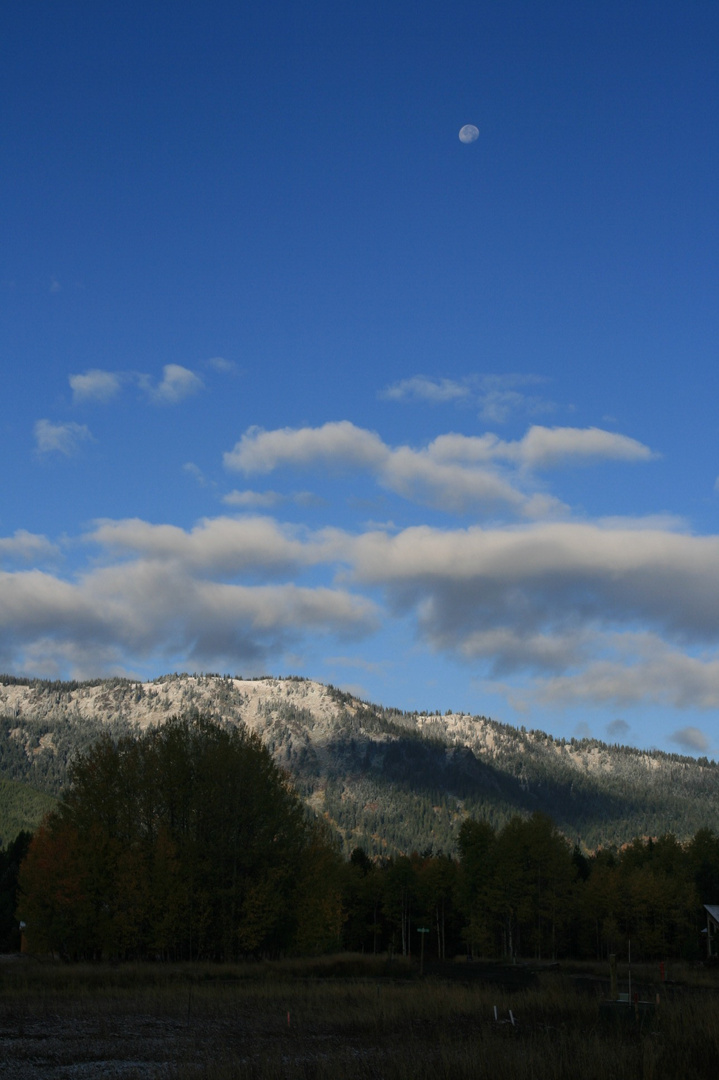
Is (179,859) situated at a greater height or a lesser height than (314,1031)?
greater

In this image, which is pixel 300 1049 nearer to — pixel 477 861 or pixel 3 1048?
pixel 3 1048

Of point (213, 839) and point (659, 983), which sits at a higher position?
point (213, 839)

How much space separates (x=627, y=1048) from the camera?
55.3 feet

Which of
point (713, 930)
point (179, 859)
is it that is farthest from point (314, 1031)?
point (713, 930)

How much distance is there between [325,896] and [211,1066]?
44.4m

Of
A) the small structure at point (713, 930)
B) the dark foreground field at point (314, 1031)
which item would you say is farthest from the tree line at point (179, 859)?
the small structure at point (713, 930)

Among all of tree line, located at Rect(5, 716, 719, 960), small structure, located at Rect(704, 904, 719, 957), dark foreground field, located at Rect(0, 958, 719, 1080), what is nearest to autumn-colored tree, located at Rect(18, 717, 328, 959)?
tree line, located at Rect(5, 716, 719, 960)

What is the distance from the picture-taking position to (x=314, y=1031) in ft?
78.7

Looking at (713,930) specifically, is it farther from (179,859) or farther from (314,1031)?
(314,1031)

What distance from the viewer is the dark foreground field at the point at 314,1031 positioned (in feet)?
51.0

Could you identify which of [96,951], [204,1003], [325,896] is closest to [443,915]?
[325,896]

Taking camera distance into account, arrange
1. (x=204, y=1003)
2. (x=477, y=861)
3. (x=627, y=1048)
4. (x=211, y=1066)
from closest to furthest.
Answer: (x=211, y=1066) < (x=627, y=1048) < (x=204, y=1003) < (x=477, y=861)

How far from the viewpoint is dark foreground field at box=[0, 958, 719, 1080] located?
15547 mm

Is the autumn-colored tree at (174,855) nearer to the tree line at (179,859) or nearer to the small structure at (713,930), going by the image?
the tree line at (179,859)
